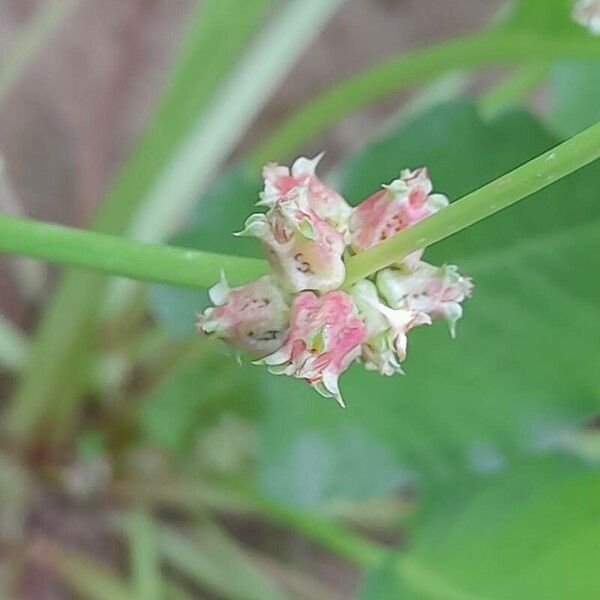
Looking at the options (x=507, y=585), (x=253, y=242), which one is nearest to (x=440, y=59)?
(x=253, y=242)

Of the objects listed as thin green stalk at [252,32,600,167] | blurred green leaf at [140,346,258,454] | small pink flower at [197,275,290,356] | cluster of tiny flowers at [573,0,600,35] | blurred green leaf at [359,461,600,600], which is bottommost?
small pink flower at [197,275,290,356]

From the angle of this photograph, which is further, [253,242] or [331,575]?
[331,575]

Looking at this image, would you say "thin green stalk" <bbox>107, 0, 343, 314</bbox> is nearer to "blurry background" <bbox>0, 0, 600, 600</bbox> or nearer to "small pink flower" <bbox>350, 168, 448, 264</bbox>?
"blurry background" <bbox>0, 0, 600, 600</bbox>

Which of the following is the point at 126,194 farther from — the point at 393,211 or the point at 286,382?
the point at 393,211

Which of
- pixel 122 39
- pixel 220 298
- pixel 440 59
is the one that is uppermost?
pixel 122 39

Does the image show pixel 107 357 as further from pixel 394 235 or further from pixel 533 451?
pixel 394 235

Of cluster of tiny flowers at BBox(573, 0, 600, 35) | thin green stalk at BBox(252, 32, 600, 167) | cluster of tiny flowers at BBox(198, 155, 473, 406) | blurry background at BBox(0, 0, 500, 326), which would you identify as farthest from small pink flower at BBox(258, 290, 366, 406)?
blurry background at BBox(0, 0, 500, 326)
